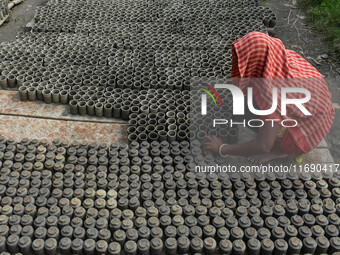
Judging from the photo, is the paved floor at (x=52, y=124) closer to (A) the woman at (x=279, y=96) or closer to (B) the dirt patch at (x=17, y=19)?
(A) the woman at (x=279, y=96)

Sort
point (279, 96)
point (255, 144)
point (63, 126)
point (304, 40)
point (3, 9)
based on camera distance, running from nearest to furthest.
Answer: point (279, 96)
point (255, 144)
point (63, 126)
point (3, 9)
point (304, 40)

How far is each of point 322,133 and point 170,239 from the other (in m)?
2.08

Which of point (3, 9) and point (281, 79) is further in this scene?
point (3, 9)

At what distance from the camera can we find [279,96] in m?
3.94

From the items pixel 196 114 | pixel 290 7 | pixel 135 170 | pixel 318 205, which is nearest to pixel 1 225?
pixel 135 170

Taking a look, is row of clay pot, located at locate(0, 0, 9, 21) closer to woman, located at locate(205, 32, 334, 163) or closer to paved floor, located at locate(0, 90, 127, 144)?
paved floor, located at locate(0, 90, 127, 144)

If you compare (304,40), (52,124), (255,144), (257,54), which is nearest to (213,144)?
(255,144)

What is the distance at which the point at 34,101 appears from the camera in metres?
5.36

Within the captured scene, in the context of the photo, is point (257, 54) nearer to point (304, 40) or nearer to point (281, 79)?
point (281, 79)

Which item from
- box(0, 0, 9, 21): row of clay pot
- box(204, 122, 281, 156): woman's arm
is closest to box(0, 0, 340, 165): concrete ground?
box(204, 122, 281, 156): woman's arm

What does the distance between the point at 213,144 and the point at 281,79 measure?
109 centimetres

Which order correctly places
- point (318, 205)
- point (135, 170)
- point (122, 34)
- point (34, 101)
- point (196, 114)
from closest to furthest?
point (318, 205) → point (135, 170) → point (196, 114) → point (34, 101) → point (122, 34)

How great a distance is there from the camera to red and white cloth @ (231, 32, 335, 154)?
3.86m

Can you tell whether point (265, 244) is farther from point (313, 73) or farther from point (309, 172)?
point (313, 73)
